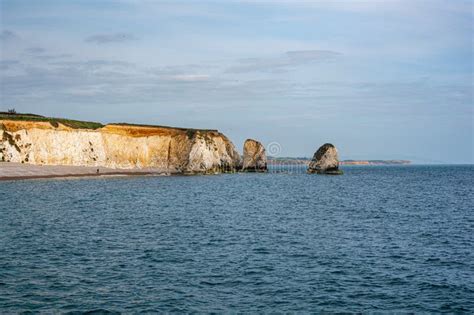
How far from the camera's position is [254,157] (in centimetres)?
15325

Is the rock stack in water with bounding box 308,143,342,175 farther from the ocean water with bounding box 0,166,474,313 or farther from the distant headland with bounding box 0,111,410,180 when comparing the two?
the ocean water with bounding box 0,166,474,313

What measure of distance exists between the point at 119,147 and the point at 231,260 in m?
96.0

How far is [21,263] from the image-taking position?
2528 centimetres

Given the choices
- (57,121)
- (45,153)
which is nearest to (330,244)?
(45,153)

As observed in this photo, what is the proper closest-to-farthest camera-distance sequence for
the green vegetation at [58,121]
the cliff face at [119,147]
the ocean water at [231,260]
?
the ocean water at [231,260]
the cliff face at [119,147]
the green vegetation at [58,121]

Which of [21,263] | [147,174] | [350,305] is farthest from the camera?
[147,174]

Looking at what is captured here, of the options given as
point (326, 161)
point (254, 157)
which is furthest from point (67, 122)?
point (326, 161)

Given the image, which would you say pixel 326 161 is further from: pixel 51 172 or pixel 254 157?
pixel 51 172

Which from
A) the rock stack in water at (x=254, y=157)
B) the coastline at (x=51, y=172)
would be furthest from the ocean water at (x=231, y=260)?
the rock stack in water at (x=254, y=157)

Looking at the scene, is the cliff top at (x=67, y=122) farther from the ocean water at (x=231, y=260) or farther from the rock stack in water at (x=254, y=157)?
the ocean water at (x=231, y=260)

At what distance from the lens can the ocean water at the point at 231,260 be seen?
20.0 m

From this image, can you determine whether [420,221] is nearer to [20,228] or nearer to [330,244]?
[330,244]

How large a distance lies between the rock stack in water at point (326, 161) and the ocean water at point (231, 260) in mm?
85773

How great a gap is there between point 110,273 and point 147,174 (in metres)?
98.8
